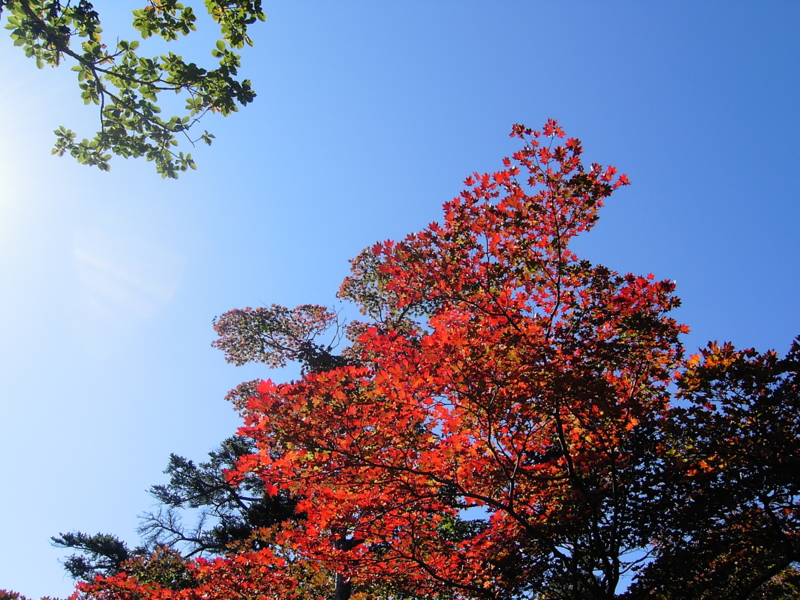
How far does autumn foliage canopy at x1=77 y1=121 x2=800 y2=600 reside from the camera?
4.61 m

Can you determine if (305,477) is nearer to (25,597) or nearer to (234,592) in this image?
(234,592)

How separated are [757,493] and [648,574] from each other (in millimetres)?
1607

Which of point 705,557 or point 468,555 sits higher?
point 468,555

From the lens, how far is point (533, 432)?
561cm

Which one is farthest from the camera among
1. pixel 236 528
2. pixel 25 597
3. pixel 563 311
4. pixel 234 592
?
pixel 236 528

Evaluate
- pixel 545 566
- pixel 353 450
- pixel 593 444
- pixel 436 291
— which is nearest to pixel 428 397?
pixel 353 450

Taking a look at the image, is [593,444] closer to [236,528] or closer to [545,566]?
[545,566]

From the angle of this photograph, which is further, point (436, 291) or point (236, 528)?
point (236, 528)

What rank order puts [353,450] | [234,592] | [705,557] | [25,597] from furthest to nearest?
[25,597] < [234,592] < [705,557] < [353,450]

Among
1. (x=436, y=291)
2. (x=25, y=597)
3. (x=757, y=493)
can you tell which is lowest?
(x=757, y=493)

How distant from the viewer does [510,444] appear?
5.54 metres

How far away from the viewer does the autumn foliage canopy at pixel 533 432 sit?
461cm

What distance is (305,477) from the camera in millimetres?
4652

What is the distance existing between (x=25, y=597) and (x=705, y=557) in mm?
11457
